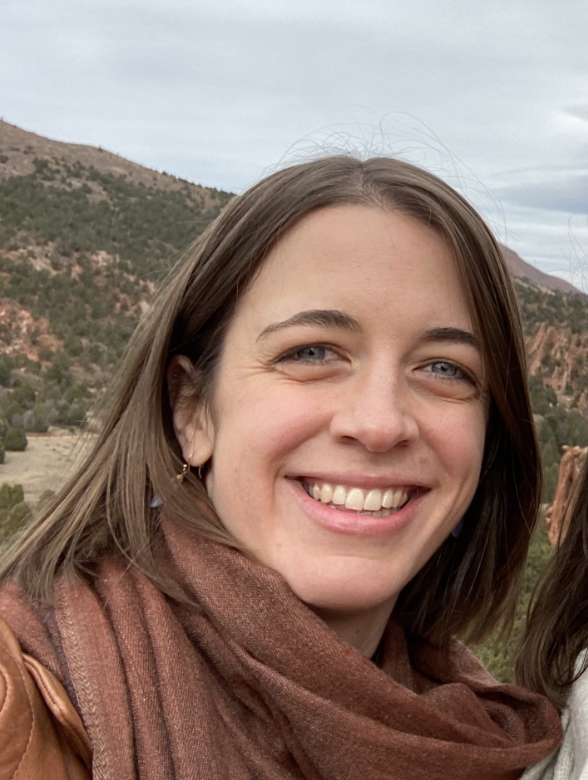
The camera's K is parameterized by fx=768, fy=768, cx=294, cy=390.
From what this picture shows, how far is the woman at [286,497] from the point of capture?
1.41 meters

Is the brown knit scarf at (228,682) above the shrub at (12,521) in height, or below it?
above

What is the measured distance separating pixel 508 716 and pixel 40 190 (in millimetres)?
33822

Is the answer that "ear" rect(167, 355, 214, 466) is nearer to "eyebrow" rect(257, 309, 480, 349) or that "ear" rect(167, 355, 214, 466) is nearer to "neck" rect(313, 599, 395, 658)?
"eyebrow" rect(257, 309, 480, 349)

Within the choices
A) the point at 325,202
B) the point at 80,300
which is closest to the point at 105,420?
the point at 325,202

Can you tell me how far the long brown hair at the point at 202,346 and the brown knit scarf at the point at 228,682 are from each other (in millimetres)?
76

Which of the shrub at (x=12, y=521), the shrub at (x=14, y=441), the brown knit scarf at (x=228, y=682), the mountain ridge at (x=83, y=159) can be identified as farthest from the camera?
the mountain ridge at (x=83, y=159)

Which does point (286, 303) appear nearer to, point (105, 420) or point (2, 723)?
point (105, 420)

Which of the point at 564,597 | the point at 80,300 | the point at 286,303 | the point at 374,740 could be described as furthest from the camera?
the point at 80,300

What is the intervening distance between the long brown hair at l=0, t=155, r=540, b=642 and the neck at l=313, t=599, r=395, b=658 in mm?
319

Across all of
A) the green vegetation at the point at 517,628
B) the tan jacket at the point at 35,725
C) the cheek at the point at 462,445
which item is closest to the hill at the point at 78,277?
the green vegetation at the point at 517,628

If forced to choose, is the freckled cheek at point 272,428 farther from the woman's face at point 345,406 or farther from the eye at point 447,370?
the eye at point 447,370

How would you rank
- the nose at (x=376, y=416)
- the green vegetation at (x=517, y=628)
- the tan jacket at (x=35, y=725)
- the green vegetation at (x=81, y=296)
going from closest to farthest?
the tan jacket at (x=35, y=725) < the nose at (x=376, y=416) < the green vegetation at (x=517, y=628) < the green vegetation at (x=81, y=296)

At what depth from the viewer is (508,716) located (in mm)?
1854

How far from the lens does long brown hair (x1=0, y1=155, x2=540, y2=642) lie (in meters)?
1.62
